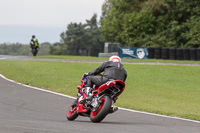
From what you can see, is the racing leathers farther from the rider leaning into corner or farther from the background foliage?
the background foliage

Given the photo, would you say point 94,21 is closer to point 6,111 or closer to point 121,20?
point 121,20

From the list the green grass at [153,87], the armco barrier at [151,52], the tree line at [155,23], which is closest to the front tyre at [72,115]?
the green grass at [153,87]

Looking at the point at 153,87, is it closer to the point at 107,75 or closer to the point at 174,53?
the point at 107,75

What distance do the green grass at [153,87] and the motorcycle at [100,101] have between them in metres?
3.11

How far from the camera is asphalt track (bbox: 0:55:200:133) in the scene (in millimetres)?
7402

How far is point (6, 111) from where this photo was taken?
10672 mm

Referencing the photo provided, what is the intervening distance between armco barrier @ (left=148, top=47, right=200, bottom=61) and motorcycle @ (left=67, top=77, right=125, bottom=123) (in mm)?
31335

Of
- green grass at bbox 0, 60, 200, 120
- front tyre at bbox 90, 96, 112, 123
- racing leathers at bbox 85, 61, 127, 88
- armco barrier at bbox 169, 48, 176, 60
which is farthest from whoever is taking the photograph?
armco barrier at bbox 169, 48, 176, 60

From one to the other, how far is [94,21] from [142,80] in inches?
3895

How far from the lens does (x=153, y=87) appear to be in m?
20.5

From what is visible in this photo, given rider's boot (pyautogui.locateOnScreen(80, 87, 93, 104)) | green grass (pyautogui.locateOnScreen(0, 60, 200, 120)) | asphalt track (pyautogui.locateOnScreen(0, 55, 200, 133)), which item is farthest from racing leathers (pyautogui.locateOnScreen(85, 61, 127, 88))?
green grass (pyautogui.locateOnScreen(0, 60, 200, 120))

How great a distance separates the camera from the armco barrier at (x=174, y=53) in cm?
3938

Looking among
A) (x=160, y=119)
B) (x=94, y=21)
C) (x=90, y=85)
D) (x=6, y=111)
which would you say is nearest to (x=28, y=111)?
(x=6, y=111)

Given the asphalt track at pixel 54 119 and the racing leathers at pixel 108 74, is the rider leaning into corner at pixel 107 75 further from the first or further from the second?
the asphalt track at pixel 54 119
